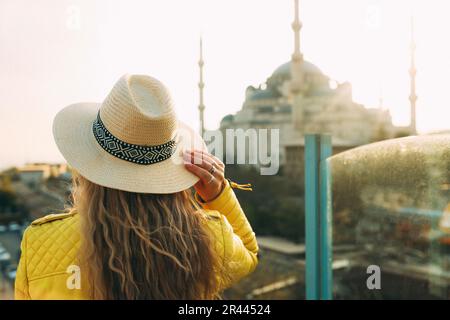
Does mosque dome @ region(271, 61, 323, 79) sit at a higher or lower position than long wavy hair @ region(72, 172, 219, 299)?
higher

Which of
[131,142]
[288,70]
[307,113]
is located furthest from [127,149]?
[288,70]

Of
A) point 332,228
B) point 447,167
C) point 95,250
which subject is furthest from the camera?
point 332,228

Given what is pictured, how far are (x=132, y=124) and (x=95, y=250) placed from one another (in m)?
0.21

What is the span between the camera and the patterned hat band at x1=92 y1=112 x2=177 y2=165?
0.74 metres

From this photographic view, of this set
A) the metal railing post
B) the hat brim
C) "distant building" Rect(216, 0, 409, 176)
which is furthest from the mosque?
the hat brim

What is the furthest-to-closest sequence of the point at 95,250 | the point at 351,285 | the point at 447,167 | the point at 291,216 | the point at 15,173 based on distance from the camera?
the point at 15,173
the point at 291,216
the point at 351,285
the point at 447,167
the point at 95,250

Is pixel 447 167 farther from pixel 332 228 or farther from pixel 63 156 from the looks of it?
pixel 63 156

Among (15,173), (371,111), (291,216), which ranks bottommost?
(291,216)

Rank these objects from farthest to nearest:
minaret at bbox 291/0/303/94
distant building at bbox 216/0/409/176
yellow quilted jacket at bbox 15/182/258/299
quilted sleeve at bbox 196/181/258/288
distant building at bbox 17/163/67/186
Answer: distant building at bbox 17/163/67/186
distant building at bbox 216/0/409/176
minaret at bbox 291/0/303/94
quilted sleeve at bbox 196/181/258/288
yellow quilted jacket at bbox 15/182/258/299

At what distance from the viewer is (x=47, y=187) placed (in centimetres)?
2381

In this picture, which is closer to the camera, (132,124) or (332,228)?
(132,124)

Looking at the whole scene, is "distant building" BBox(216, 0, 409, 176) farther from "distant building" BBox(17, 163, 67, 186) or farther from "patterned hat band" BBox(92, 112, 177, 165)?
"patterned hat band" BBox(92, 112, 177, 165)

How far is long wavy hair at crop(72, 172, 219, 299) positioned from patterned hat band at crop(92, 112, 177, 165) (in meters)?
0.06
